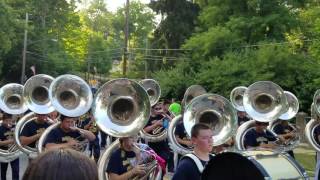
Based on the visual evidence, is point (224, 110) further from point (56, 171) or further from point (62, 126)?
point (56, 171)

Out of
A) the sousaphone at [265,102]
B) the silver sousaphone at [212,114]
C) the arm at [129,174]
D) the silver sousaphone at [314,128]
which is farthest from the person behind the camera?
the sousaphone at [265,102]

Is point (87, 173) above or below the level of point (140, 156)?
above

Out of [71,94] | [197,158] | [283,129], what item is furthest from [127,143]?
[283,129]

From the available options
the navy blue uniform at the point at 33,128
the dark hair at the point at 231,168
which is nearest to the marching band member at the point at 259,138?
the navy blue uniform at the point at 33,128

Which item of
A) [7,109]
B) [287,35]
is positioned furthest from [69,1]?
[7,109]

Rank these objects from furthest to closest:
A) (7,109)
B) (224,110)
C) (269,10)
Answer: (269,10), (7,109), (224,110)

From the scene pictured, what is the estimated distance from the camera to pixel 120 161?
647 centimetres

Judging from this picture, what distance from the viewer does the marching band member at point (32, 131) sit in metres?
9.51

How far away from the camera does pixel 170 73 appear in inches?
1394

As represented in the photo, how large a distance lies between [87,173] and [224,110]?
753 cm

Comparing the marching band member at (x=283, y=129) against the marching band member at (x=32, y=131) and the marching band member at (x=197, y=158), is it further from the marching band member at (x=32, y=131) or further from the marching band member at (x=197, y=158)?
the marching band member at (x=197, y=158)

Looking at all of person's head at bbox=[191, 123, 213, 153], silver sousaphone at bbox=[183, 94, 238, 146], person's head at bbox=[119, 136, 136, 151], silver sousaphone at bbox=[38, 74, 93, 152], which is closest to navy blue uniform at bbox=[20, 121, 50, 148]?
silver sousaphone at bbox=[38, 74, 93, 152]

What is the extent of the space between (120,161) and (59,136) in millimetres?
1643

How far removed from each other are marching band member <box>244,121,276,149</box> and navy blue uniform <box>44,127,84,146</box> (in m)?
3.03
